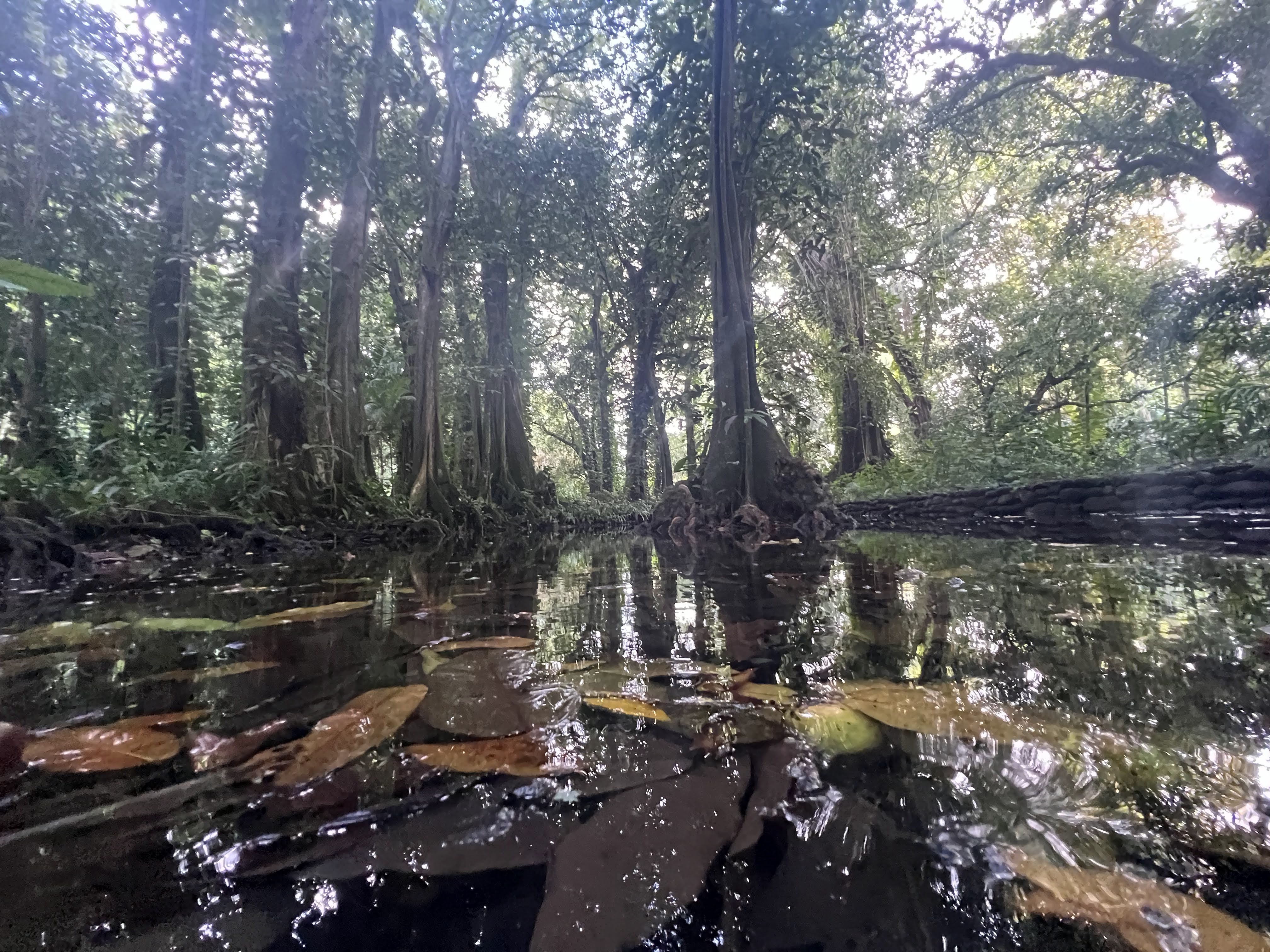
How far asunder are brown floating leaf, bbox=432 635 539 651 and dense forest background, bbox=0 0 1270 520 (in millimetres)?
4062

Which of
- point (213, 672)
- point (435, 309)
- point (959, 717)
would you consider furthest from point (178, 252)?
point (959, 717)

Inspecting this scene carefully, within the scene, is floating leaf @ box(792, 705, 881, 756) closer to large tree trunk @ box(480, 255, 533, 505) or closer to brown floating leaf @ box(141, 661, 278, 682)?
brown floating leaf @ box(141, 661, 278, 682)

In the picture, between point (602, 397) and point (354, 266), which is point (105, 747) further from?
point (602, 397)


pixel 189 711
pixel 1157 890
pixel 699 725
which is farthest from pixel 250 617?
pixel 1157 890

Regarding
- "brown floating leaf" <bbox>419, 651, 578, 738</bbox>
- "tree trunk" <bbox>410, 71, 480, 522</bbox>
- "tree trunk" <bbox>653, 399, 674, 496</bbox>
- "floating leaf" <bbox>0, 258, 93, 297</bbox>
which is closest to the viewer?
"brown floating leaf" <bbox>419, 651, 578, 738</bbox>

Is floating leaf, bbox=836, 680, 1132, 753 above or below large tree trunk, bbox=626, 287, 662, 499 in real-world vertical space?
below

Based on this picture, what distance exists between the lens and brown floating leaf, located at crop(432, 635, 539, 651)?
1411mm

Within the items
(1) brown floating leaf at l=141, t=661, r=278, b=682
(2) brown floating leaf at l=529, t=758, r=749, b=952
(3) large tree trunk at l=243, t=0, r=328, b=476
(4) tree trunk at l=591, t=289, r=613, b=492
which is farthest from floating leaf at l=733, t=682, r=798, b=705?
(4) tree trunk at l=591, t=289, r=613, b=492

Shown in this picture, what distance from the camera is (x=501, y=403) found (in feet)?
31.7

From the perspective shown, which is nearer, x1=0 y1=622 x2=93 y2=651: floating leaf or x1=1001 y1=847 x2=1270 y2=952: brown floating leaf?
x1=1001 y1=847 x2=1270 y2=952: brown floating leaf

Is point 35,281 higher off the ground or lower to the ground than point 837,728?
higher

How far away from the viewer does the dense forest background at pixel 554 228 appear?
17.2 feet

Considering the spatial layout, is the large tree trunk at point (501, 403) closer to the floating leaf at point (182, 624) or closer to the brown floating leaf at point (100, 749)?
the floating leaf at point (182, 624)

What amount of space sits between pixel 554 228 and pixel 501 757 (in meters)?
9.07
